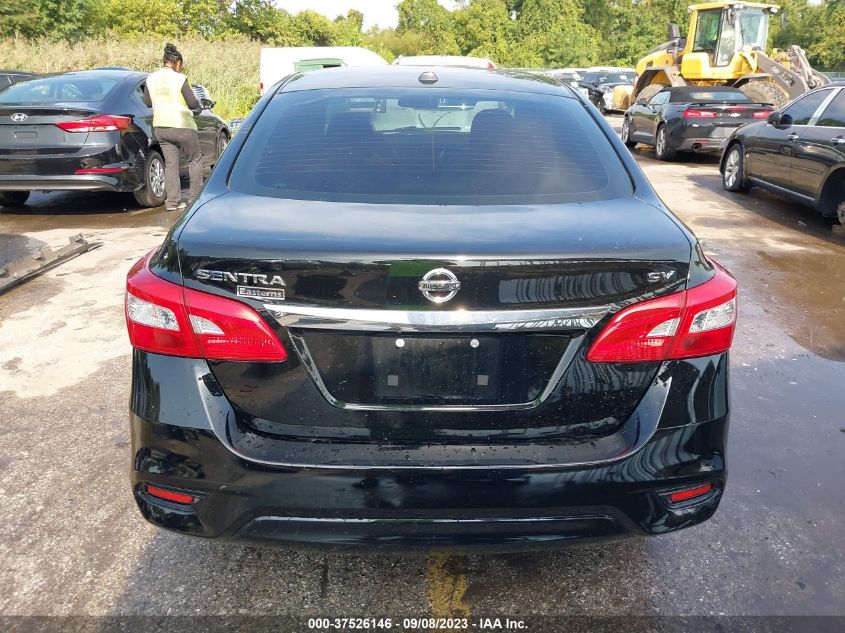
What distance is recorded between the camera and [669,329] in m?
2.01

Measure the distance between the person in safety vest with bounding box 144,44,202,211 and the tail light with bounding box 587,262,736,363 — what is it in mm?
7154

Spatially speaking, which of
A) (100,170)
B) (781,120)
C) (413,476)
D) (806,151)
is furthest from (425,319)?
(781,120)

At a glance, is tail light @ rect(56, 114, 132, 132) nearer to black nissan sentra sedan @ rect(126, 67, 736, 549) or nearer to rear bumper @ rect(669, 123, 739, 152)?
black nissan sentra sedan @ rect(126, 67, 736, 549)

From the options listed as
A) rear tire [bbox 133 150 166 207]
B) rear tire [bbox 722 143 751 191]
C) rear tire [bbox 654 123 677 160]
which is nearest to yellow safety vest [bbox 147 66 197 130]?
rear tire [bbox 133 150 166 207]

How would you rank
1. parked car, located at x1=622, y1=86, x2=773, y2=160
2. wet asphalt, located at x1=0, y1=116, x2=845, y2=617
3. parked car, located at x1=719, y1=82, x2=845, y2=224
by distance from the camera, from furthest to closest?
parked car, located at x1=622, y1=86, x2=773, y2=160 → parked car, located at x1=719, y1=82, x2=845, y2=224 → wet asphalt, located at x1=0, y1=116, x2=845, y2=617

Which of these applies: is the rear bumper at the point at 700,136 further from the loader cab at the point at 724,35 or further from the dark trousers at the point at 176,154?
the dark trousers at the point at 176,154

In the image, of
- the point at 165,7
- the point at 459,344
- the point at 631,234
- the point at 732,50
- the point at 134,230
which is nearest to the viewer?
the point at 459,344

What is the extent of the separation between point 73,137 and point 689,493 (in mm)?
7997

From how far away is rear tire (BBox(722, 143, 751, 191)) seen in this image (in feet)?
34.9

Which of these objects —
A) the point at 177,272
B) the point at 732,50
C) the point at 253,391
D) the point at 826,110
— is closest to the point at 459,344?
the point at 253,391

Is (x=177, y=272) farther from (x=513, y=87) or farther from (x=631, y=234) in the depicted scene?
A: (x=513, y=87)

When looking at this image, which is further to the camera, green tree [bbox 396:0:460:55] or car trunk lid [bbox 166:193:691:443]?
green tree [bbox 396:0:460:55]

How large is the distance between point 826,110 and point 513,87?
22.4 ft

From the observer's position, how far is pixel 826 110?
830 centimetres
